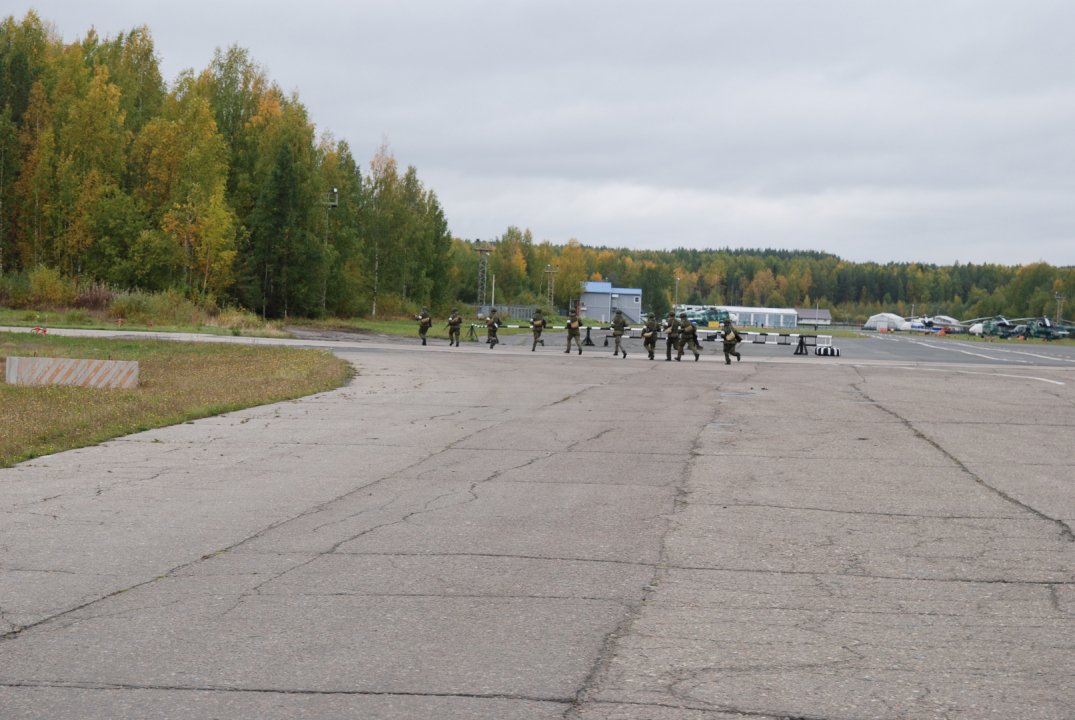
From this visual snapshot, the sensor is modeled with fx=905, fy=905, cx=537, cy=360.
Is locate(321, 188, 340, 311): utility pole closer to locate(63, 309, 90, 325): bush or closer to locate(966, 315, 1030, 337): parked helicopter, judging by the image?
locate(63, 309, 90, 325): bush

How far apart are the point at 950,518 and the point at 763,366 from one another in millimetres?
22819

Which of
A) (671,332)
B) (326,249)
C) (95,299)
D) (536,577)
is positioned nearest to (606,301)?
(326,249)

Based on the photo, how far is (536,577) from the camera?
5309 mm

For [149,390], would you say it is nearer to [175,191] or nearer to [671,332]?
[671,332]

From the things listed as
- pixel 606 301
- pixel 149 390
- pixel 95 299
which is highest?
pixel 606 301

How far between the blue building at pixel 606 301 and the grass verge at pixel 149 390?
126420 mm

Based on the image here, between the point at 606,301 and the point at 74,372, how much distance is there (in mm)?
138889

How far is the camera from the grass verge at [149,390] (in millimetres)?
10992

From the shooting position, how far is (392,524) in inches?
266

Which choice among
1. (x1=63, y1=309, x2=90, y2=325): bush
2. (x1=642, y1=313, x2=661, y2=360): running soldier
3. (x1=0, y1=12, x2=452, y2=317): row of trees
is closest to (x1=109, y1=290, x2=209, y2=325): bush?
(x1=63, y1=309, x2=90, y2=325): bush

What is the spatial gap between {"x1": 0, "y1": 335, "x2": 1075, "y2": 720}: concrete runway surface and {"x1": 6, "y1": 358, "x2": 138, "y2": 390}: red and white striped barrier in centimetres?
589

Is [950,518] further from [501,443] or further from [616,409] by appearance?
[616,409]

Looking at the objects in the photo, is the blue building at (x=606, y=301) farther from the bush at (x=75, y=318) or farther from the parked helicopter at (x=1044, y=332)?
the bush at (x=75, y=318)

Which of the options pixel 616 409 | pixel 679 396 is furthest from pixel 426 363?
pixel 616 409
